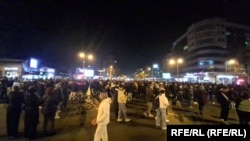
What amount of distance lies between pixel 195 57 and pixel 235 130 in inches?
4514

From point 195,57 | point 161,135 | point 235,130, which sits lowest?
point 161,135

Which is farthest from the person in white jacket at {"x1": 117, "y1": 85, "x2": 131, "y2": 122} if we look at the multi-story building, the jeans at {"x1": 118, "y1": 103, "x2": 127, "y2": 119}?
the multi-story building

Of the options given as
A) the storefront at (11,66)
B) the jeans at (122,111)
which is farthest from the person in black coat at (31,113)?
the storefront at (11,66)

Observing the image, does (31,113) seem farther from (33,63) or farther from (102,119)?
(33,63)

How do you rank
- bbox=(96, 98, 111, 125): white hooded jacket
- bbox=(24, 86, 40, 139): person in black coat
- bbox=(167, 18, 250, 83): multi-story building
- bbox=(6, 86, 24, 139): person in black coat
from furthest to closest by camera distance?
bbox=(167, 18, 250, 83): multi-story building < bbox=(6, 86, 24, 139): person in black coat < bbox=(24, 86, 40, 139): person in black coat < bbox=(96, 98, 111, 125): white hooded jacket

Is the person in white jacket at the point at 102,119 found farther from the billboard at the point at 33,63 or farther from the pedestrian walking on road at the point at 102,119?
the billboard at the point at 33,63

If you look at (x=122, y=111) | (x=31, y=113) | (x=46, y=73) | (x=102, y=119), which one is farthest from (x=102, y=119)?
(x=46, y=73)

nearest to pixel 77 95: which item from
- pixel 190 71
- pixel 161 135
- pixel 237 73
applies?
pixel 161 135

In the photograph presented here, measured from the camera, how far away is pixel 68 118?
15.6 m

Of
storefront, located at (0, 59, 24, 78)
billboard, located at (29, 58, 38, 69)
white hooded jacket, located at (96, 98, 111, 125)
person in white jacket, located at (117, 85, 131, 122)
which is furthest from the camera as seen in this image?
billboard, located at (29, 58, 38, 69)

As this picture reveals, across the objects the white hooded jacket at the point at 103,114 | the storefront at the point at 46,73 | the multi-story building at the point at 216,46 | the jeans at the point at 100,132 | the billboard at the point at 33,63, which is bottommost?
the jeans at the point at 100,132

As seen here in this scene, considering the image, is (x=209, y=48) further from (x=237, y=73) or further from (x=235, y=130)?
(x=235, y=130)

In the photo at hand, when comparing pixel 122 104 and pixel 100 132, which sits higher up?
pixel 122 104

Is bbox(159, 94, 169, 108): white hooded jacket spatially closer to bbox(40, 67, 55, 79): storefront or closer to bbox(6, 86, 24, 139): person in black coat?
bbox(6, 86, 24, 139): person in black coat
